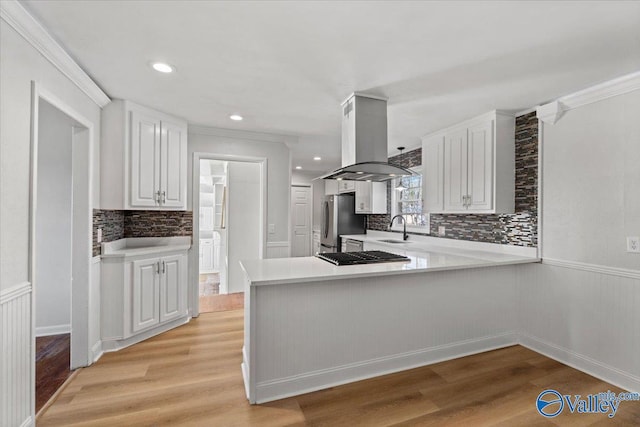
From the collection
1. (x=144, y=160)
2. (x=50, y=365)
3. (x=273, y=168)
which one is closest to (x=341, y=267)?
(x=273, y=168)

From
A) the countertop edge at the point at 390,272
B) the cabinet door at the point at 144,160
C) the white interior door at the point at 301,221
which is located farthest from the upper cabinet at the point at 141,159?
the white interior door at the point at 301,221

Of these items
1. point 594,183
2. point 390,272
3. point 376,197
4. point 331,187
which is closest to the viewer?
point 390,272

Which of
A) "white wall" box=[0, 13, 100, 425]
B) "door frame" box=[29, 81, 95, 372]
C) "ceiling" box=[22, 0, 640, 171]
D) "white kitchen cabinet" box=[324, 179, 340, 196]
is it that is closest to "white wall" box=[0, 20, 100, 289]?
"white wall" box=[0, 13, 100, 425]

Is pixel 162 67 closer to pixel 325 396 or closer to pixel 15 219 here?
pixel 15 219

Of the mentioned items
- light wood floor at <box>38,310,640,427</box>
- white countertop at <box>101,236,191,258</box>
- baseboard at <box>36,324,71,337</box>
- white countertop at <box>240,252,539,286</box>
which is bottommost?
light wood floor at <box>38,310,640,427</box>

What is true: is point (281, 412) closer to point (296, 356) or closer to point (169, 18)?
point (296, 356)

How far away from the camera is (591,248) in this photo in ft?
8.15

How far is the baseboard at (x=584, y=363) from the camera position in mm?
2240

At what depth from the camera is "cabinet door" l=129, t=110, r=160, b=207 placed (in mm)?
2902

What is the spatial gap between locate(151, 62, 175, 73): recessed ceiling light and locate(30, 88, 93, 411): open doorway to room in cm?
70

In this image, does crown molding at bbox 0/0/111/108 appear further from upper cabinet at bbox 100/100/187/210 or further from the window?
the window

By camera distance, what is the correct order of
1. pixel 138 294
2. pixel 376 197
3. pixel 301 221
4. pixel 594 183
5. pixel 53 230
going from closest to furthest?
pixel 594 183 < pixel 138 294 < pixel 53 230 < pixel 376 197 < pixel 301 221

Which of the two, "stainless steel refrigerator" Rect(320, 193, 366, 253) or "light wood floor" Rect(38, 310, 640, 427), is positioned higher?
"stainless steel refrigerator" Rect(320, 193, 366, 253)

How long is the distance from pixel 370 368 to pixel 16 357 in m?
2.17
